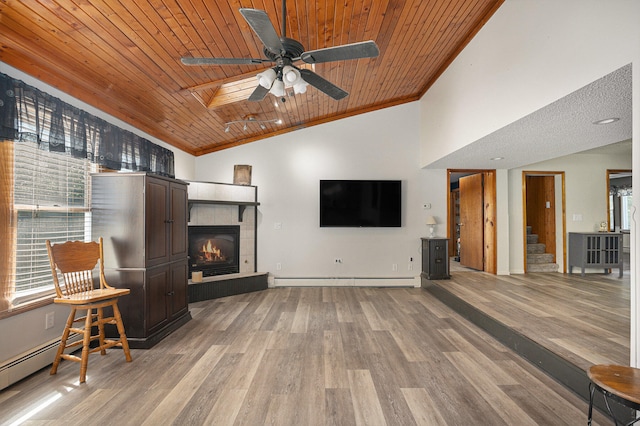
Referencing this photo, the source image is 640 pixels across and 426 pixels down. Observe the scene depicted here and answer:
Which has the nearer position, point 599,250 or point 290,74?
point 290,74

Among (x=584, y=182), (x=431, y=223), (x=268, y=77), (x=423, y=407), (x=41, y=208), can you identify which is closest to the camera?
(x=423, y=407)

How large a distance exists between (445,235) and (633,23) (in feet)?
14.2

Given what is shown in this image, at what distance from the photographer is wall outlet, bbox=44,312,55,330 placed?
276 cm

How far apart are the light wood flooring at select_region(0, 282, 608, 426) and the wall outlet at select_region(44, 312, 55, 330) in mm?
408

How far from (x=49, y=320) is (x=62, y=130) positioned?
5.68 feet

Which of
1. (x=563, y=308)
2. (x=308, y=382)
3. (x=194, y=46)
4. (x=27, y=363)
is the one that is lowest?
(x=308, y=382)

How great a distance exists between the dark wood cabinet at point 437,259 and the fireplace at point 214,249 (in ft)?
11.3

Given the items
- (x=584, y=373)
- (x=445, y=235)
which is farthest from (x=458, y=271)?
(x=584, y=373)

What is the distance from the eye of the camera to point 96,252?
2881mm

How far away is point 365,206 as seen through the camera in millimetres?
5703

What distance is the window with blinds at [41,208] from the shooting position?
2.56 meters

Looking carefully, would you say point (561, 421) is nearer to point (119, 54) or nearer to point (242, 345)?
point (242, 345)

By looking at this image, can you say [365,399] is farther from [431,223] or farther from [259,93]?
[431,223]

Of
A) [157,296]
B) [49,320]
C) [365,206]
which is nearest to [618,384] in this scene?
[157,296]
